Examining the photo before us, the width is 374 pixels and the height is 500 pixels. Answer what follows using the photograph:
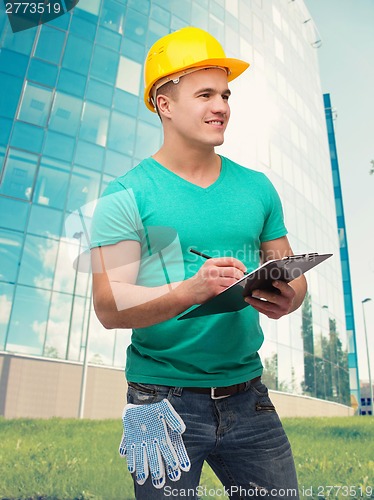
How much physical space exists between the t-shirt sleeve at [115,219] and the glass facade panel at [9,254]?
9.92 metres

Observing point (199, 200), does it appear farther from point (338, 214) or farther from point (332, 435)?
point (338, 214)

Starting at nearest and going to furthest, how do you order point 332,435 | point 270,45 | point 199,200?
point 199,200
point 332,435
point 270,45

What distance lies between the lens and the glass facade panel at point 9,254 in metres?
10.5

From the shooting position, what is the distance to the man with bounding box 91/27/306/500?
3.69 feet

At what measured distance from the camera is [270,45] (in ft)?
65.9

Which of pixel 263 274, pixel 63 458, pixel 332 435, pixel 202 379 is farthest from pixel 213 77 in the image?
pixel 332 435

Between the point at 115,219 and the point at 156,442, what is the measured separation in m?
0.54

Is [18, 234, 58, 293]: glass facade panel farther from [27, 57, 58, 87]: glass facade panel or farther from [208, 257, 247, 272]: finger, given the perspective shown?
[208, 257, 247, 272]: finger

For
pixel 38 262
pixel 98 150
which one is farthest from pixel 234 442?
pixel 98 150

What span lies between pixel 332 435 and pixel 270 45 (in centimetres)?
1732

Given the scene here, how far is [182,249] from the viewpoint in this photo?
1.25 metres

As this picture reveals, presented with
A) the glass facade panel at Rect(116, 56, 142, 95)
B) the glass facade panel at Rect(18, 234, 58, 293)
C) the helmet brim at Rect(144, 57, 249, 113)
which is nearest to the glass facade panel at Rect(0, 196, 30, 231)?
the glass facade panel at Rect(18, 234, 58, 293)

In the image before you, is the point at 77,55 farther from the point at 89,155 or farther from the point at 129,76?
the point at 89,155

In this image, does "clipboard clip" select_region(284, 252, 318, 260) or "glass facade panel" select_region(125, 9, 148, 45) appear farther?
"glass facade panel" select_region(125, 9, 148, 45)
